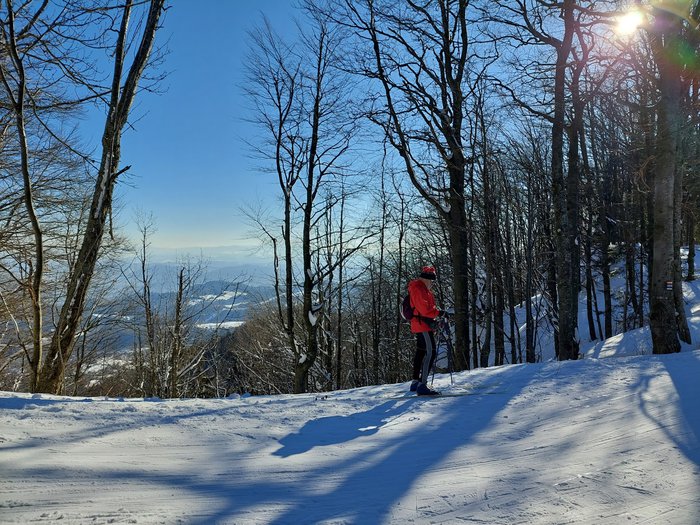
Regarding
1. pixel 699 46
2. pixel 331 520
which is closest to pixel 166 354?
pixel 331 520

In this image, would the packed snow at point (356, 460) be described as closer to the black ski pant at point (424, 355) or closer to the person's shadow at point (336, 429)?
the person's shadow at point (336, 429)

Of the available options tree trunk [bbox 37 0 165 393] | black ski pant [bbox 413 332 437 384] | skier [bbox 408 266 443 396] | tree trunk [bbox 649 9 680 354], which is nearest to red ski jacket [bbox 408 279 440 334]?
skier [bbox 408 266 443 396]

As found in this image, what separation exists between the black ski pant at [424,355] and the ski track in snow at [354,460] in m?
0.73

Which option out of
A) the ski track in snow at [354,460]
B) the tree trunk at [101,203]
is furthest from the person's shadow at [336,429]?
the tree trunk at [101,203]

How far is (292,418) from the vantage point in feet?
14.9

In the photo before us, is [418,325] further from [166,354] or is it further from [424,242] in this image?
[424,242]

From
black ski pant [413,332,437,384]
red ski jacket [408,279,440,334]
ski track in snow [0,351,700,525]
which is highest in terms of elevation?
red ski jacket [408,279,440,334]

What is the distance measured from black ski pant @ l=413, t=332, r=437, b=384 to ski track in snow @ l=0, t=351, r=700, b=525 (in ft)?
2.38

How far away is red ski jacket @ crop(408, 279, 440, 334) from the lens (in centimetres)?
605

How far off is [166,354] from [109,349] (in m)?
6.11

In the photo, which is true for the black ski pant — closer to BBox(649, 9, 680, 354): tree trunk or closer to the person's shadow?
the person's shadow

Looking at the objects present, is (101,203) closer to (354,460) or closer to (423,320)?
(423,320)

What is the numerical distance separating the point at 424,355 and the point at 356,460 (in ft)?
9.34

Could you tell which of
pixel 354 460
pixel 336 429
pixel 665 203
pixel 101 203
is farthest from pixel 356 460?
pixel 665 203
